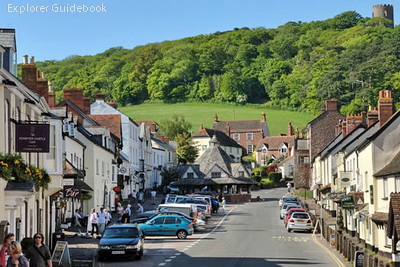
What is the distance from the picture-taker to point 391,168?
36.8 metres

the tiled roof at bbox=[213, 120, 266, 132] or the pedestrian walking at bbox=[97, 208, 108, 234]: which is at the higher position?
the tiled roof at bbox=[213, 120, 266, 132]

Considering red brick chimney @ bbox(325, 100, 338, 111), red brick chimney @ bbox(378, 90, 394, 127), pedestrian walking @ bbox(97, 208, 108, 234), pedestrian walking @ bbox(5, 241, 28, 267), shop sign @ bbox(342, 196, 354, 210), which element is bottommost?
pedestrian walking @ bbox(97, 208, 108, 234)

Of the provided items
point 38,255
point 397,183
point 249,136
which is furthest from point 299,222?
point 249,136

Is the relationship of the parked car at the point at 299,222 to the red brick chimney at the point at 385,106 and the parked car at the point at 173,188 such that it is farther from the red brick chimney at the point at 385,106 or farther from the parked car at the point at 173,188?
the parked car at the point at 173,188

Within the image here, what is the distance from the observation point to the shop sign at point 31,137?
81.5ft

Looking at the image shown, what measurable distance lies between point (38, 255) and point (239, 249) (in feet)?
63.9

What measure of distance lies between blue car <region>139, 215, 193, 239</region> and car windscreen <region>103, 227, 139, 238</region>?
11154 mm

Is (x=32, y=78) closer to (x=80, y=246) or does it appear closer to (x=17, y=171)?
Result: (x=80, y=246)

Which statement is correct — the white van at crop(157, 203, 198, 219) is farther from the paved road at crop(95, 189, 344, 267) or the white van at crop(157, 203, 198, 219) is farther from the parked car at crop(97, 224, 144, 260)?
the parked car at crop(97, 224, 144, 260)

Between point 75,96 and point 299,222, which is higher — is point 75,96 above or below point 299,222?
above

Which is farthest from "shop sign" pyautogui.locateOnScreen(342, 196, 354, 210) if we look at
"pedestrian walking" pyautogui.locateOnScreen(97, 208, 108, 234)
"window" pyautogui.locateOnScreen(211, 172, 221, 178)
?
"window" pyautogui.locateOnScreen(211, 172, 221, 178)

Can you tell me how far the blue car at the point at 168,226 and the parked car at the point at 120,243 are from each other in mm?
11299

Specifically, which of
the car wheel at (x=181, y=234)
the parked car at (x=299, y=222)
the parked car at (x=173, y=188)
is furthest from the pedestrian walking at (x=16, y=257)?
the parked car at (x=173, y=188)

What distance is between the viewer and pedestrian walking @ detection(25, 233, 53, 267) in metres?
19.6
